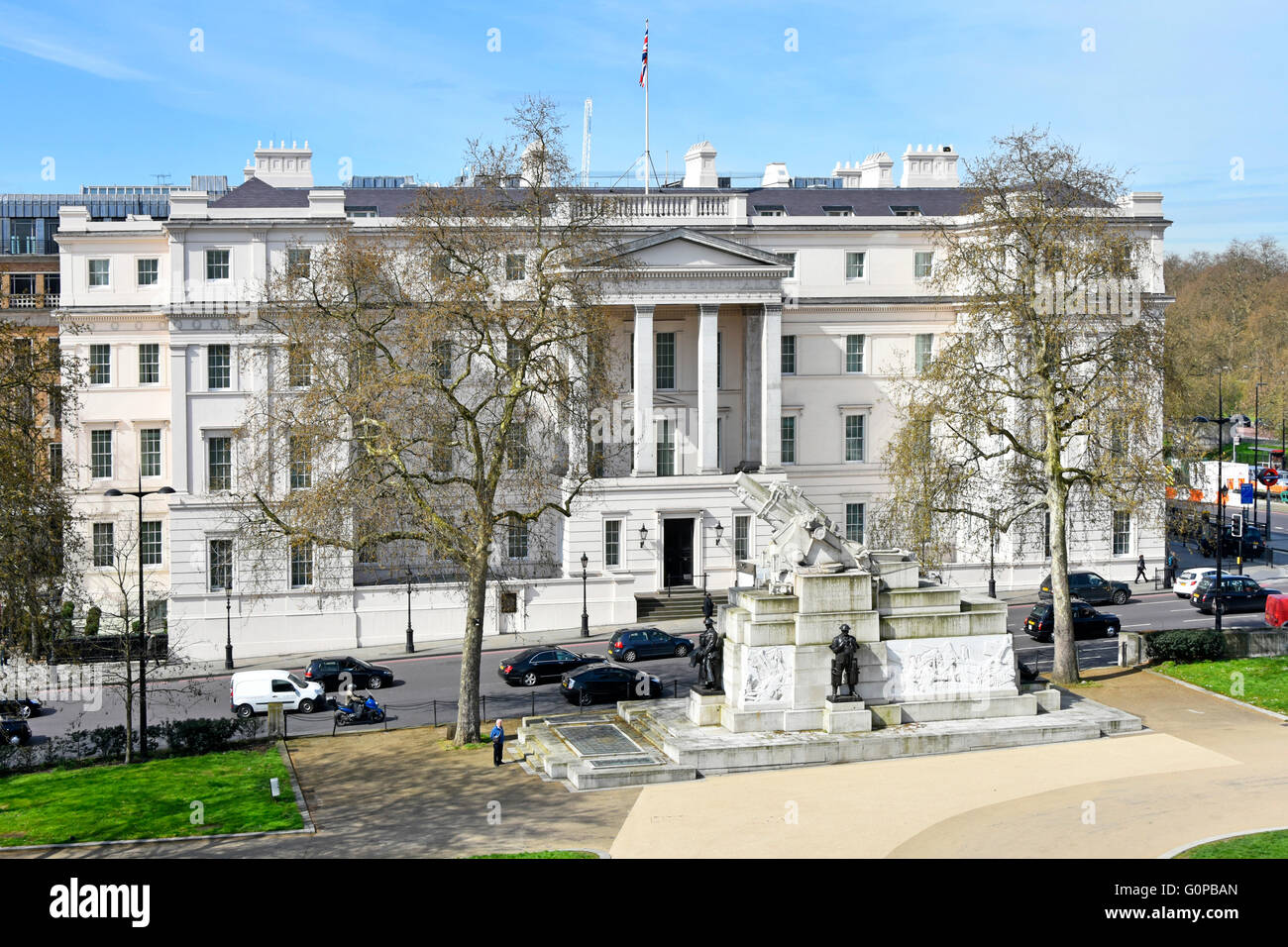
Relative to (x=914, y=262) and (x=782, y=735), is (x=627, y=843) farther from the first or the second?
(x=914, y=262)

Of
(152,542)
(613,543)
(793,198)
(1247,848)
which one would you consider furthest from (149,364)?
(1247,848)

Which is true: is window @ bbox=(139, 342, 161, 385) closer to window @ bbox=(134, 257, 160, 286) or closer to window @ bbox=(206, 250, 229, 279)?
window @ bbox=(134, 257, 160, 286)

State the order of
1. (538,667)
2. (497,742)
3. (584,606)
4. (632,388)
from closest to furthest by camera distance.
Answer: (497,742) < (538,667) < (584,606) < (632,388)

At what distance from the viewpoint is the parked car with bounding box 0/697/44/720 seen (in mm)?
39344

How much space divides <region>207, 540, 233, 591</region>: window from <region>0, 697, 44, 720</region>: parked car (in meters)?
10.8

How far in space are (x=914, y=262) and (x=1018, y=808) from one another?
4048cm

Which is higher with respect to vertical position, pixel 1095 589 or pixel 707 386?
pixel 707 386

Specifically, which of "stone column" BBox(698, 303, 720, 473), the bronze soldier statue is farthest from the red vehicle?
the bronze soldier statue

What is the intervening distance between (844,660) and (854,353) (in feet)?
108

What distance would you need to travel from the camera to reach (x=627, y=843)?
25.4m

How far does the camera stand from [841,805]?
27.9 metres

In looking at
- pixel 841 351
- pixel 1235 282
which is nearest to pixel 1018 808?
pixel 841 351

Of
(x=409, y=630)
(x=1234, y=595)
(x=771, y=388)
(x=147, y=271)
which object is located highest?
(x=147, y=271)

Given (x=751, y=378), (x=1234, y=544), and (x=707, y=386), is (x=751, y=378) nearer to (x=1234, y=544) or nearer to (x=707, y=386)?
(x=707, y=386)
